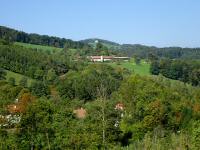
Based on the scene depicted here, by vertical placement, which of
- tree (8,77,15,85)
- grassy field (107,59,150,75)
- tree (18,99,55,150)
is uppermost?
tree (18,99,55,150)

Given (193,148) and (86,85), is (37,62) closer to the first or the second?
(86,85)

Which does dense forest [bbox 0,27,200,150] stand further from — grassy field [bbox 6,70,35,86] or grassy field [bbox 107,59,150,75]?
grassy field [bbox 107,59,150,75]

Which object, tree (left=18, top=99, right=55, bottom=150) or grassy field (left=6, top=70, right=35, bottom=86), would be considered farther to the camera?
grassy field (left=6, top=70, right=35, bottom=86)

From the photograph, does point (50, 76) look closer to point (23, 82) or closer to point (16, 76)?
point (16, 76)

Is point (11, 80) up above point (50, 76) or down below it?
below

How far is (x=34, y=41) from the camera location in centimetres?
19712

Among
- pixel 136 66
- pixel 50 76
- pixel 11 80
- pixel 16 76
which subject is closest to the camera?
pixel 11 80

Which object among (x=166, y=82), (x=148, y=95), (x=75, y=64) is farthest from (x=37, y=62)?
(x=148, y=95)

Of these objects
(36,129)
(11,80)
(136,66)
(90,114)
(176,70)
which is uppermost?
(36,129)

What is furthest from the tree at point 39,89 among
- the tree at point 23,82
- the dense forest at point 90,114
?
the tree at point 23,82

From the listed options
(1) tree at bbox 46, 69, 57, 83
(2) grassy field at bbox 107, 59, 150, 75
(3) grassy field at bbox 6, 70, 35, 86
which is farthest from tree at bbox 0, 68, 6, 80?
(2) grassy field at bbox 107, 59, 150, 75

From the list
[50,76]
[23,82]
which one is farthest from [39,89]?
[50,76]

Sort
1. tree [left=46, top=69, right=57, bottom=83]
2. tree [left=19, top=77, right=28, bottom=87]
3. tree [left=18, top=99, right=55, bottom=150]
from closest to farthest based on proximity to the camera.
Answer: tree [left=18, top=99, right=55, bottom=150] < tree [left=19, top=77, right=28, bottom=87] < tree [left=46, top=69, right=57, bottom=83]

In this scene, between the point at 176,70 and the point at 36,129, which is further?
the point at 176,70
